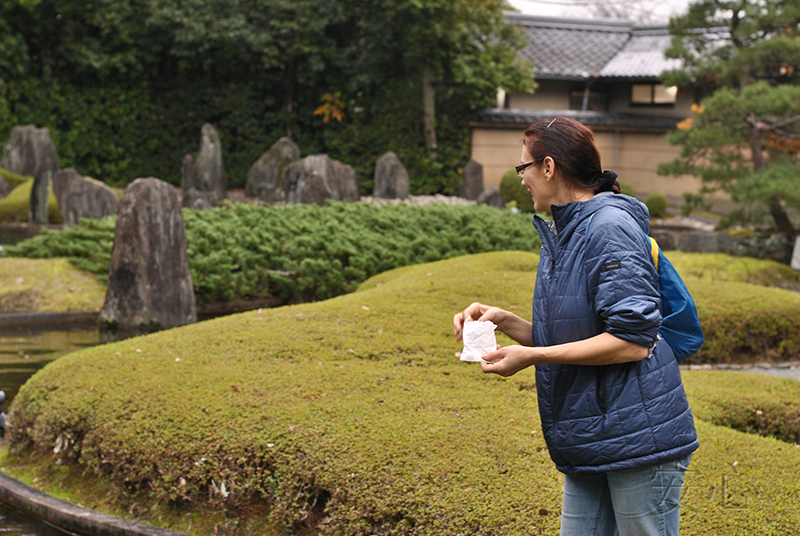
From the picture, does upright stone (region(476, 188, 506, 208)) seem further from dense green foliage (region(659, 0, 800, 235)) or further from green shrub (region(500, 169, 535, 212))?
dense green foliage (region(659, 0, 800, 235))

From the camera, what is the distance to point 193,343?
4707 millimetres

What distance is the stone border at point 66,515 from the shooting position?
3457 mm

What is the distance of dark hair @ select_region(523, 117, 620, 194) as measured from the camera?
193cm

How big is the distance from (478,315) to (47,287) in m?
7.67

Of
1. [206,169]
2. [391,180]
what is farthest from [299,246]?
[206,169]

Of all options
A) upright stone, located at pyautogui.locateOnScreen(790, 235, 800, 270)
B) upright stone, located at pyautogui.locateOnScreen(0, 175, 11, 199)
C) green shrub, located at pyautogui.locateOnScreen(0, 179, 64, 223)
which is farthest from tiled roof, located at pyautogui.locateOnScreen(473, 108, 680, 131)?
upright stone, located at pyautogui.locateOnScreen(0, 175, 11, 199)

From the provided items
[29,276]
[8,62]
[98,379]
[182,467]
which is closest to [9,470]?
[98,379]

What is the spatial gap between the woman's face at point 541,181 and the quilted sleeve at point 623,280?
0.64ft

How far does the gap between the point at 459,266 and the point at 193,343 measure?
9.73 ft

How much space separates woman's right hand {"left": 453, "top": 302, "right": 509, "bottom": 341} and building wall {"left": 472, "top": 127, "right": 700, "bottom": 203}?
1850cm

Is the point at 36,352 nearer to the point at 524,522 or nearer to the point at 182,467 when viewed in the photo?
the point at 182,467

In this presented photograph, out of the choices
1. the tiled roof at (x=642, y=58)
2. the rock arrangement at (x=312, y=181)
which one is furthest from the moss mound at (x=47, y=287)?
the tiled roof at (x=642, y=58)

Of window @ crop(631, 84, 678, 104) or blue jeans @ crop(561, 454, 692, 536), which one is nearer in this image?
blue jeans @ crop(561, 454, 692, 536)

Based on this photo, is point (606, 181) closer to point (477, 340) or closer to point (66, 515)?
point (477, 340)
